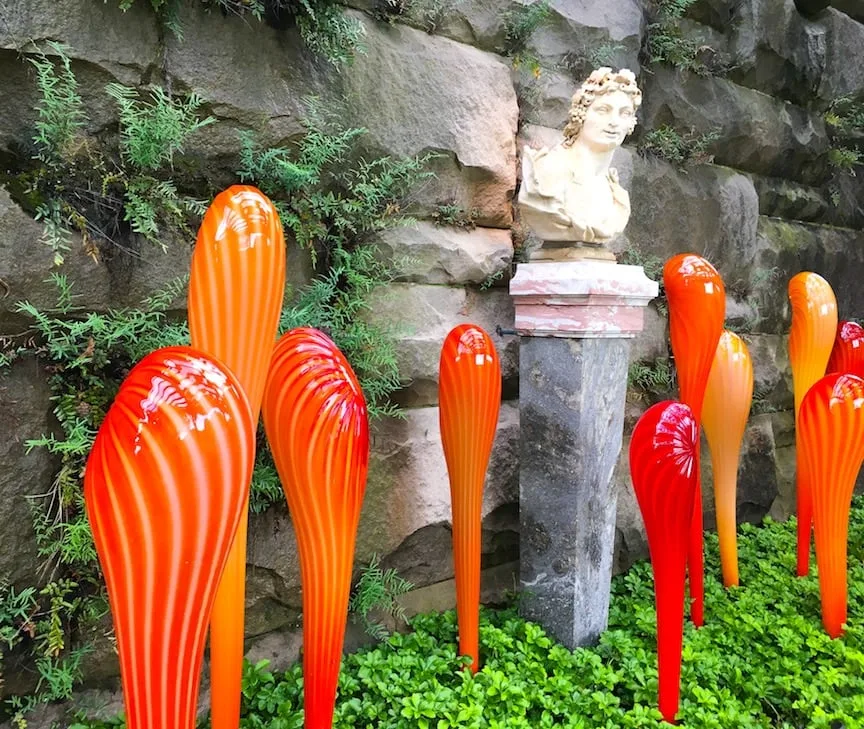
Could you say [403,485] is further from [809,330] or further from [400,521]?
[809,330]

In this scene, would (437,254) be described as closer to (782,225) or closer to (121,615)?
(121,615)

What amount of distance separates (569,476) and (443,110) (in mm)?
852

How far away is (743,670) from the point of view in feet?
4.32

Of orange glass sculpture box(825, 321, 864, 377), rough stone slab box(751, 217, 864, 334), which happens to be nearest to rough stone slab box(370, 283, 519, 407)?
orange glass sculpture box(825, 321, 864, 377)

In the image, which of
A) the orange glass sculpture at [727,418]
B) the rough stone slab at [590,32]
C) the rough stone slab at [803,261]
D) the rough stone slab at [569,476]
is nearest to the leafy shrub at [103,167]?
the rough stone slab at [569,476]

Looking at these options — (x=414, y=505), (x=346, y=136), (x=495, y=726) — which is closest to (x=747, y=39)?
(x=346, y=136)

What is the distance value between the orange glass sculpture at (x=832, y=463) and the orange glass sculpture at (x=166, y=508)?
126cm

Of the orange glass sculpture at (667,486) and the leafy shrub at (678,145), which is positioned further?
the leafy shrub at (678,145)

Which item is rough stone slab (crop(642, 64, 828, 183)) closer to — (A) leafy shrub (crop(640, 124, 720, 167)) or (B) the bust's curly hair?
(A) leafy shrub (crop(640, 124, 720, 167))

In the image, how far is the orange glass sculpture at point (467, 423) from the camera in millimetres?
1154

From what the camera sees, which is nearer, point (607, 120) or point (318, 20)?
point (318, 20)

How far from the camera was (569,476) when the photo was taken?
1.36 m

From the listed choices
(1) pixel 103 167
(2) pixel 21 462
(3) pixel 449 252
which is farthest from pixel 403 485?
(1) pixel 103 167

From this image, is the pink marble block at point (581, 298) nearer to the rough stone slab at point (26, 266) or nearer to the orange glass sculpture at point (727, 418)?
the orange glass sculpture at point (727, 418)
